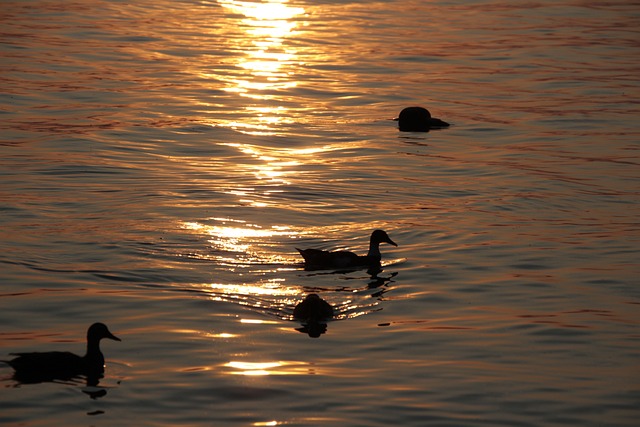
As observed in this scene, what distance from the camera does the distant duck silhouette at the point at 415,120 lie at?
28453mm

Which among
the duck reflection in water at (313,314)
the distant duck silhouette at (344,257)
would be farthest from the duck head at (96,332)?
the distant duck silhouette at (344,257)

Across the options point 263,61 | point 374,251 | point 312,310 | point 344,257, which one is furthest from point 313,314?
point 263,61

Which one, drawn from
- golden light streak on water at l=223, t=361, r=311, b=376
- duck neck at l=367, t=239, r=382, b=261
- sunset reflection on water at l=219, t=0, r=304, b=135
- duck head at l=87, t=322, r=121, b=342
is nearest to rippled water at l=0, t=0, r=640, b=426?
golden light streak on water at l=223, t=361, r=311, b=376

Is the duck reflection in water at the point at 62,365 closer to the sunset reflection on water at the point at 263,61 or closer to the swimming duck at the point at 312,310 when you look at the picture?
the swimming duck at the point at 312,310

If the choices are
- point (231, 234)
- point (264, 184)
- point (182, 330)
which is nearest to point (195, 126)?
point (264, 184)

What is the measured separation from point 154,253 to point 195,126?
35.8 feet

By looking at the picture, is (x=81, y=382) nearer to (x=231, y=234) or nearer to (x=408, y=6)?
(x=231, y=234)

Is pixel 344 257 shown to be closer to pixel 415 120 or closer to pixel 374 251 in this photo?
pixel 374 251

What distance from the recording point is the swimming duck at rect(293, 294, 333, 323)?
14859 mm

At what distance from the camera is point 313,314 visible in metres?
14.9

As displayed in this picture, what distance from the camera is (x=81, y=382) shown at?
42.2 feet

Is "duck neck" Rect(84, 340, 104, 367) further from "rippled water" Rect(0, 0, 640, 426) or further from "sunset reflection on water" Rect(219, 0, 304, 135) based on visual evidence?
"sunset reflection on water" Rect(219, 0, 304, 135)

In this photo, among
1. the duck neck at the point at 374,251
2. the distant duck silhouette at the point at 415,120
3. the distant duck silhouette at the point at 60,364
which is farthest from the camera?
the distant duck silhouette at the point at 415,120

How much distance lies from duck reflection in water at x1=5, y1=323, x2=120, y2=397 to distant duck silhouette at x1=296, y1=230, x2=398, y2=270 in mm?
4606
